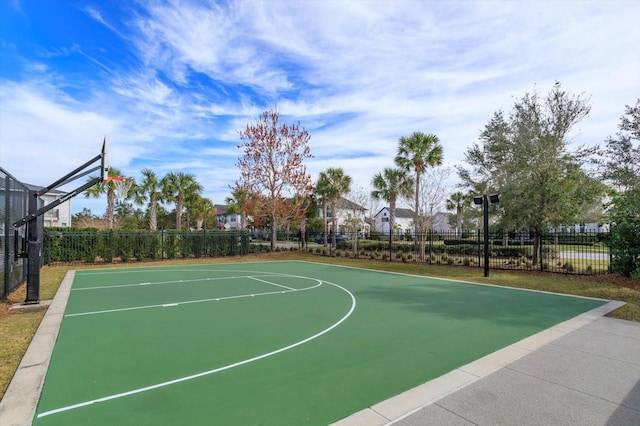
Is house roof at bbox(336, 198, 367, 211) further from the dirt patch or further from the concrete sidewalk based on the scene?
the concrete sidewalk

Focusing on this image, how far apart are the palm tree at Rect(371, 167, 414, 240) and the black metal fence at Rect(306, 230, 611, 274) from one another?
348 cm

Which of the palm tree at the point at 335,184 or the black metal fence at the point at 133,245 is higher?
the palm tree at the point at 335,184

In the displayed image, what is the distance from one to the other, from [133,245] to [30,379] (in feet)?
52.9

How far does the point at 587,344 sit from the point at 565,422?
2.82 metres

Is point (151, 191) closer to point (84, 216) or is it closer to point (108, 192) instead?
point (108, 192)

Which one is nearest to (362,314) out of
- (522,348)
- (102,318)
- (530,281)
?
(522,348)

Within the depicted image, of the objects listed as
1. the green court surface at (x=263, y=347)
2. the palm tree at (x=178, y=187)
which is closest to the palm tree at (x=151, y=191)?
the palm tree at (x=178, y=187)

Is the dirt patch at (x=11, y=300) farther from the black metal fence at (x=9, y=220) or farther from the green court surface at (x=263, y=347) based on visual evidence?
the green court surface at (x=263, y=347)

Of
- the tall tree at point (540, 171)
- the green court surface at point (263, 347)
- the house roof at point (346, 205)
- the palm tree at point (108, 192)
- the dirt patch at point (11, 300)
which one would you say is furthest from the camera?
the house roof at point (346, 205)

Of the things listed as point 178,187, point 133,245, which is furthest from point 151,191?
point 133,245

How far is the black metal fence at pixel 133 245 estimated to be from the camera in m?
16.7

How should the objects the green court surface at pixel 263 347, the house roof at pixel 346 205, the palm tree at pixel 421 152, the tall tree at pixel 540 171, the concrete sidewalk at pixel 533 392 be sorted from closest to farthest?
the concrete sidewalk at pixel 533 392, the green court surface at pixel 263 347, the tall tree at pixel 540 171, the palm tree at pixel 421 152, the house roof at pixel 346 205

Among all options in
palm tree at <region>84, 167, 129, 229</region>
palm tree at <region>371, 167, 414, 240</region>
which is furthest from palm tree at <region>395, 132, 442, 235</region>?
palm tree at <region>84, 167, 129, 229</region>

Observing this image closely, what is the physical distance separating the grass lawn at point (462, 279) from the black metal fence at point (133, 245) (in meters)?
1.10
